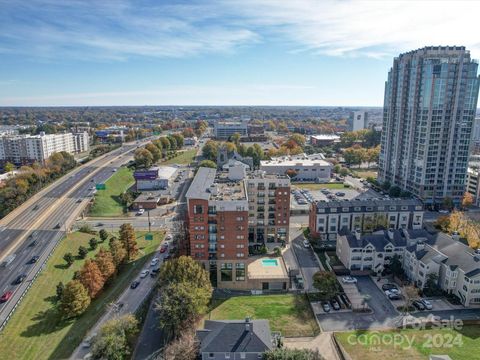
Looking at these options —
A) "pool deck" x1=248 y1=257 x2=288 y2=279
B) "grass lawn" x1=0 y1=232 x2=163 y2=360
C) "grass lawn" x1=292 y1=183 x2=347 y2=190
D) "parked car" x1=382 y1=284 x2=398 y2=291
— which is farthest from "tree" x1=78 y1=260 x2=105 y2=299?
"grass lawn" x1=292 y1=183 x2=347 y2=190

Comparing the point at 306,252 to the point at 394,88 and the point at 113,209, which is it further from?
the point at 394,88

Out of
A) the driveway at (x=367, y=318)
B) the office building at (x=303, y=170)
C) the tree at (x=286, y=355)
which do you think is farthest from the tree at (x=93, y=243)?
the office building at (x=303, y=170)

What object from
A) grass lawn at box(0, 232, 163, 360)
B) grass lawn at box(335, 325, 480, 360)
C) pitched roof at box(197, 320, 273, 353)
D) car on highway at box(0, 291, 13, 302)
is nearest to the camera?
pitched roof at box(197, 320, 273, 353)

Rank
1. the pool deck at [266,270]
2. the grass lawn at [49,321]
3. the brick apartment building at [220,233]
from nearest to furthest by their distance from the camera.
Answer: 1. the grass lawn at [49,321]
2. the brick apartment building at [220,233]
3. the pool deck at [266,270]

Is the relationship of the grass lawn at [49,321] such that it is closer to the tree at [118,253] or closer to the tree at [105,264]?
the tree at [118,253]

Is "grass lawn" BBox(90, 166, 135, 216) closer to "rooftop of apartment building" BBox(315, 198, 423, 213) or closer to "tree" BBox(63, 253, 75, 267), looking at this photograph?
"tree" BBox(63, 253, 75, 267)
